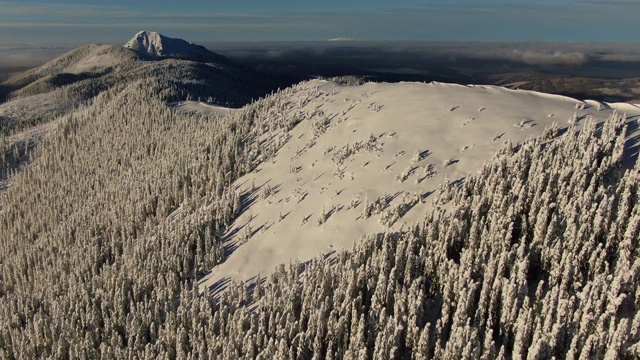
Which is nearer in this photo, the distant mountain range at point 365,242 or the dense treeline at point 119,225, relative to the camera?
the distant mountain range at point 365,242


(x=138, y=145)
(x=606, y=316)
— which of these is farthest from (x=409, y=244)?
(x=138, y=145)

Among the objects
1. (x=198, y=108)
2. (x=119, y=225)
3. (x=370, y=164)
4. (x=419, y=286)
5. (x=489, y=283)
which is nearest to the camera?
(x=489, y=283)

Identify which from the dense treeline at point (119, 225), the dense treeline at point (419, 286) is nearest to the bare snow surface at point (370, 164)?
the dense treeline at point (419, 286)

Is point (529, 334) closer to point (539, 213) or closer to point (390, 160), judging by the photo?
point (539, 213)

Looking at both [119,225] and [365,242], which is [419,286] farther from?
[119,225]

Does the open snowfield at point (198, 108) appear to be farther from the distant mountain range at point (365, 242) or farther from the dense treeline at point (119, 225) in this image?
the distant mountain range at point (365, 242)

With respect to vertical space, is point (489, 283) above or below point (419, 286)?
above

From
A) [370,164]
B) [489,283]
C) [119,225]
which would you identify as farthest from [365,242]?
[119,225]
